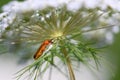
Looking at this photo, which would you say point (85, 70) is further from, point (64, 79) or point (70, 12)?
point (70, 12)

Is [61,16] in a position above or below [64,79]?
above

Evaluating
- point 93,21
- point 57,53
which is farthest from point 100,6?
point 57,53

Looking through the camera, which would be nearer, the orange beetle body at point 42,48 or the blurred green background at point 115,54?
the orange beetle body at point 42,48

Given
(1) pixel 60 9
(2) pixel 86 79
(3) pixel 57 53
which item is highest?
(1) pixel 60 9

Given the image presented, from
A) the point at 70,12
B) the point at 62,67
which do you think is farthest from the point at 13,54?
the point at 70,12

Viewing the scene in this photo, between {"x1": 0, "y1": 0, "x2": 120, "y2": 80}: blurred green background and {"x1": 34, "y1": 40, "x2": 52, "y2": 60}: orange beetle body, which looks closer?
{"x1": 34, "y1": 40, "x2": 52, "y2": 60}: orange beetle body

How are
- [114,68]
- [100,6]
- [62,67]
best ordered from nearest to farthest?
[100,6]
[62,67]
[114,68]

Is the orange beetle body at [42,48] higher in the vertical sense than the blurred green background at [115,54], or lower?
higher

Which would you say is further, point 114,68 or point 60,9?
point 114,68

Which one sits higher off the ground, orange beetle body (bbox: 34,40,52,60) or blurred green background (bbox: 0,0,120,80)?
orange beetle body (bbox: 34,40,52,60)

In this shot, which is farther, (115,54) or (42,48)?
(115,54)

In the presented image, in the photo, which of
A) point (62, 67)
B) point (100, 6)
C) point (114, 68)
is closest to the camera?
point (100, 6)
